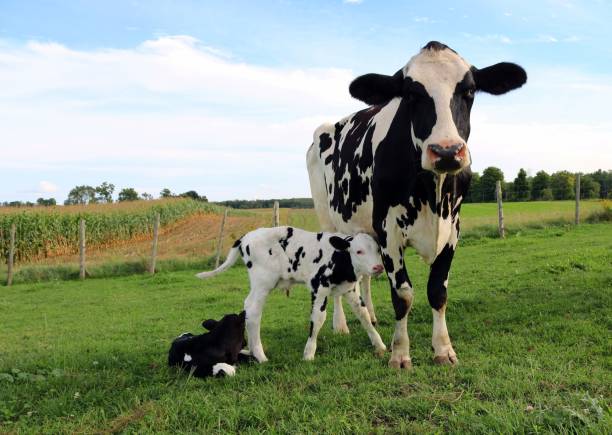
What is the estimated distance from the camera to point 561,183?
216 ft

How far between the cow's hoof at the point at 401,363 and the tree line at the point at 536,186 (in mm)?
50882

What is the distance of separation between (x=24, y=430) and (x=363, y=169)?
174 inches

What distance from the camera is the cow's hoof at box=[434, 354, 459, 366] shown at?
5.49 meters

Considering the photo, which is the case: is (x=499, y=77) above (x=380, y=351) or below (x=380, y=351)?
above

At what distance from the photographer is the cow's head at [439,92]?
172 inches

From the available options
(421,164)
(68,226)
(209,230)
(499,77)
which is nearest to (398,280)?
(421,164)

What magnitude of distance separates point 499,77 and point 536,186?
6713 cm

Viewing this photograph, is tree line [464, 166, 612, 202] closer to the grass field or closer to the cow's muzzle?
the grass field

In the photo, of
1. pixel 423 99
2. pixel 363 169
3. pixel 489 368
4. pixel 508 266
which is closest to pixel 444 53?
pixel 423 99

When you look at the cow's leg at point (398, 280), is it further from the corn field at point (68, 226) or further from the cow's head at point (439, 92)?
the corn field at point (68, 226)

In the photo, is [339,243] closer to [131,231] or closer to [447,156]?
[447,156]

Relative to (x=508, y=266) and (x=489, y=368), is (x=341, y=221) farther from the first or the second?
(x=508, y=266)

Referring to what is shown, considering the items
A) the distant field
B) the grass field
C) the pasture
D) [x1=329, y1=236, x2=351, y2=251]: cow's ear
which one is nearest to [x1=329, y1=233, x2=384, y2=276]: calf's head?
[x1=329, y1=236, x2=351, y2=251]: cow's ear

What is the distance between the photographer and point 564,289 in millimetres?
8906
